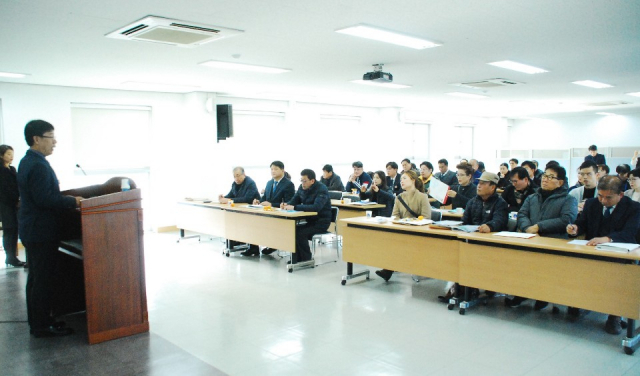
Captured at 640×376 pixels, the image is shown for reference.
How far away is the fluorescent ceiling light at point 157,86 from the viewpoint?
7957 mm

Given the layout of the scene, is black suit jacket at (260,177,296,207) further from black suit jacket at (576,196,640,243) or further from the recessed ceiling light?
the recessed ceiling light

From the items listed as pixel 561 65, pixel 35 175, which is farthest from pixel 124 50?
pixel 561 65

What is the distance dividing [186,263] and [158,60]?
9.43 feet

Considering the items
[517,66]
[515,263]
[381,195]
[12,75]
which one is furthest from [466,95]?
[12,75]

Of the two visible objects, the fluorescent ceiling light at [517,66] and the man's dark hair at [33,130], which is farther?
the fluorescent ceiling light at [517,66]

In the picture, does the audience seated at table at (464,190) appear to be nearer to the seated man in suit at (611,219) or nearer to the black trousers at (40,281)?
the seated man in suit at (611,219)

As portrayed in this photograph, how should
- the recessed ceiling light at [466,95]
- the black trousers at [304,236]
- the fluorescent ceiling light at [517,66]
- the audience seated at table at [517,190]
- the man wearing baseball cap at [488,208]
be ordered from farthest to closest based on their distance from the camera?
1. the recessed ceiling light at [466,95]
2. the fluorescent ceiling light at [517,66]
3. the black trousers at [304,236]
4. the audience seated at table at [517,190]
5. the man wearing baseball cap at [488,208]

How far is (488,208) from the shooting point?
4.80m

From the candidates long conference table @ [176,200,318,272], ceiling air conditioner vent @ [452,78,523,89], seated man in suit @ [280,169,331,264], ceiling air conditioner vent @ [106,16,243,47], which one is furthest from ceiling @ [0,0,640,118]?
long conference table @ [176,200,318,272]

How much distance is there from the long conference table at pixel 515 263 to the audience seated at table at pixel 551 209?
0.97ft

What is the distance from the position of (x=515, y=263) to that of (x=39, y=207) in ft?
13.4

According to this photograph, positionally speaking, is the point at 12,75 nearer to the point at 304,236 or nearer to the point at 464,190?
the point at 304,236

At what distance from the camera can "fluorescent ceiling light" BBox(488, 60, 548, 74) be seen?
6402 mm

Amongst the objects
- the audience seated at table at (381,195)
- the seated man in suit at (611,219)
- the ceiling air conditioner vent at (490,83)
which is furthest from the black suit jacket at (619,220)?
the ceiling air conditioner vent at (490,83)
